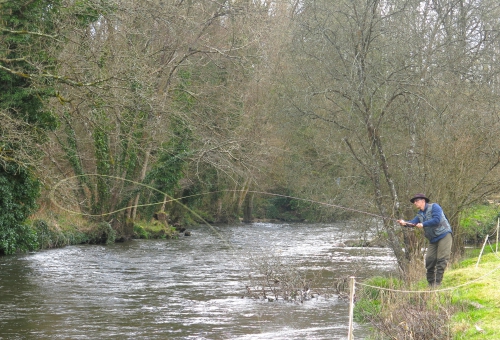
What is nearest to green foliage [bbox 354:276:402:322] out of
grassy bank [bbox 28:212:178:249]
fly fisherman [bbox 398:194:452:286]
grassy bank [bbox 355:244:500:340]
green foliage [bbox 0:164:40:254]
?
grassy bank [bbox 355:244:500:340]

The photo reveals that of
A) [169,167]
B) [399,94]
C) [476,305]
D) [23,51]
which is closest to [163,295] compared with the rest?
[399,94]

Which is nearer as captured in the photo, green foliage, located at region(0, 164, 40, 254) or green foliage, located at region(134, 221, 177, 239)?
green foliage, located at region(0, 164, 40, 254)

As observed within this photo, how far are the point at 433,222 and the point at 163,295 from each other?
636 cm

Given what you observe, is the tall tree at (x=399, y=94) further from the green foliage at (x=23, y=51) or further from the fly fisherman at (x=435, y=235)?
the green foliage at (x=23, y=51)

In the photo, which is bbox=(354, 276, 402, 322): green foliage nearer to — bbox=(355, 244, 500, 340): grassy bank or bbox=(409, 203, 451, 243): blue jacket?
bbox=(355, 244, 500, 340): grassy bank

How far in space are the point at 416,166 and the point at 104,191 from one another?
1618 cm

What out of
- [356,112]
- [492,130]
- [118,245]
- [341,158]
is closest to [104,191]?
[118,245]

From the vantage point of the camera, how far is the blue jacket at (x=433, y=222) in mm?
11133

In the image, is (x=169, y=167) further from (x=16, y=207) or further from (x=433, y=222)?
(x=433, y=222)

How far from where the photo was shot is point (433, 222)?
1111 centimetres

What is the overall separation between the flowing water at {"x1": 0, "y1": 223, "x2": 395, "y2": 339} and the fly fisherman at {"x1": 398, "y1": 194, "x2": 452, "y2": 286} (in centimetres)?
173

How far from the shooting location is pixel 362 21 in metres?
14.6

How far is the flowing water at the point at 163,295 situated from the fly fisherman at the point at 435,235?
173 centimetres

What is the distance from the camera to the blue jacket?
11133 mm
